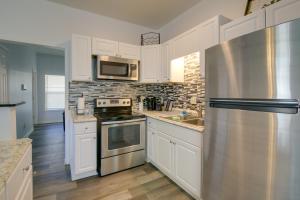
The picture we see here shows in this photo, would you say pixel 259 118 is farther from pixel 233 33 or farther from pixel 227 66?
pixel 233 33

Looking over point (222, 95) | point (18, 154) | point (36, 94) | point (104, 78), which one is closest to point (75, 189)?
point (18, 154)

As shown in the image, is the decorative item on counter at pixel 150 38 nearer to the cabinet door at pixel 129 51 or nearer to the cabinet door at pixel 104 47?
the cabinet door at pixel 129 51

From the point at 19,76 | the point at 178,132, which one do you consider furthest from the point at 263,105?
the point at 19,76

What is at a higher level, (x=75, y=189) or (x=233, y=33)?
(x=233, y=33)

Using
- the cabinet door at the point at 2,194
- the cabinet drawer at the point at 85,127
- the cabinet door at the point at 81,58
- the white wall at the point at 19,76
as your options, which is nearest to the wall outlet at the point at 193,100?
the cabinet drawer at the point at 85,127

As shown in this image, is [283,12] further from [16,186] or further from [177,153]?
[16,186]

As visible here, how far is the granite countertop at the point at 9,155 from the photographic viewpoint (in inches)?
29.6

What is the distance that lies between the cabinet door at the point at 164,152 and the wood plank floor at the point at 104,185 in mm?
185

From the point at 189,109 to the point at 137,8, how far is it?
1.95 metres

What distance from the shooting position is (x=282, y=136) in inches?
38.3

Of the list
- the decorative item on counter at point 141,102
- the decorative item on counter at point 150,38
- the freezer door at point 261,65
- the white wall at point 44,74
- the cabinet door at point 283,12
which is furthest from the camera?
the white wall at point 44,74

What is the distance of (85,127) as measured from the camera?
7.52 ft

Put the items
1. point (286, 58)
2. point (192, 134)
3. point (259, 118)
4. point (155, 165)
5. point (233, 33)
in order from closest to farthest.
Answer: point (286, 58) → point (259, 118) → point (233, 33) → point (192, 134) → point (155, 165)

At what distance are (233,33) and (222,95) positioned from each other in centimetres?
75
